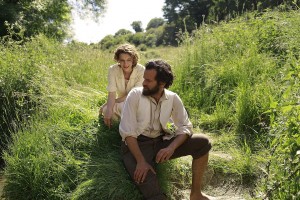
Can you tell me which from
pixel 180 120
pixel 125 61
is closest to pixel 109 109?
pixel 125 61

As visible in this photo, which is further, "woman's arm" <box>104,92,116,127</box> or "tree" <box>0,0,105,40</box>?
"tree" <box>0,0,105,40</box>

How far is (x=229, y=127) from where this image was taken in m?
4.96

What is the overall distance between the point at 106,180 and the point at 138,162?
1.67 feet

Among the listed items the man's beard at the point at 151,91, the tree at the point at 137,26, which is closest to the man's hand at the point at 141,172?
the man's beard at the point at 151,91

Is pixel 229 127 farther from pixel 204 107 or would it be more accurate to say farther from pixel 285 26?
pixel 285 26

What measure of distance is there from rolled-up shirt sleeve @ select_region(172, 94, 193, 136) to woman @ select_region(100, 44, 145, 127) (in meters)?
0.96

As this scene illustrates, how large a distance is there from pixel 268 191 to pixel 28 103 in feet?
13.5

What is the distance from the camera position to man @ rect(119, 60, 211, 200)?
3354 millimetres

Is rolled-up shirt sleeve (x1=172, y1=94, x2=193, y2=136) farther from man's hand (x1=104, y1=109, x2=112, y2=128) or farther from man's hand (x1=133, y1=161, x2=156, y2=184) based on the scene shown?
man's hand (x1=104, y1=109, x2=112, y2=128)

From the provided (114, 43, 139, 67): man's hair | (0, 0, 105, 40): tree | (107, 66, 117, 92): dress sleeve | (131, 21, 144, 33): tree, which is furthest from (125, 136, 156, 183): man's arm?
(131, 21, 144, 33): tree

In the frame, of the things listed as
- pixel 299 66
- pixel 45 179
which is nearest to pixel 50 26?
pixel 45 179

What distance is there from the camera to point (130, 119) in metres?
3.39

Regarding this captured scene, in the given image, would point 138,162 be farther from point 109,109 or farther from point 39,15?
point 39,15

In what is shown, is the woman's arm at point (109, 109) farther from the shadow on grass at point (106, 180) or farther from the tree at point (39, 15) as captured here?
the tree at point (39, 15)
